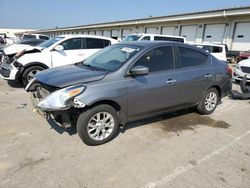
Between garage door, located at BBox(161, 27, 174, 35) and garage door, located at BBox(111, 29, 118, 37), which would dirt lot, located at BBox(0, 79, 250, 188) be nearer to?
garage door, located at BBox(161, 27, 174, 35)

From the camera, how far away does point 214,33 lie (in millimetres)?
20500

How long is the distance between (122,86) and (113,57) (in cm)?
85

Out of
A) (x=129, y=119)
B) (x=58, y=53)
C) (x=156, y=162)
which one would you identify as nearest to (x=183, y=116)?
(x=129, y=119)

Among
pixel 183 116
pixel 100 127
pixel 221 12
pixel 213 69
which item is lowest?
pixel 183 116

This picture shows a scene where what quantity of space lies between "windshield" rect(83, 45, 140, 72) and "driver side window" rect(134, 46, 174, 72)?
0.21 metres

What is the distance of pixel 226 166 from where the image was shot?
3.35m

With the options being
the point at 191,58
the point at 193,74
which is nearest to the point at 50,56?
the point at 191,58

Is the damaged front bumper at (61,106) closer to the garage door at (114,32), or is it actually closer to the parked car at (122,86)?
the parked car at (122,86)

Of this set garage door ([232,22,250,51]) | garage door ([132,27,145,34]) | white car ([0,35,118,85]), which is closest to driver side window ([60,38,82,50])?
white car ([0,35,118,85])

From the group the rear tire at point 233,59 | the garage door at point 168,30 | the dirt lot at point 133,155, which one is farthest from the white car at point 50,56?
the garage door at point 168,30

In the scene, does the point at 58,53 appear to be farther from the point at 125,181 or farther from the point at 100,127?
the point at 125,181

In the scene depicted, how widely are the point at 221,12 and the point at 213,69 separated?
16.1 metres

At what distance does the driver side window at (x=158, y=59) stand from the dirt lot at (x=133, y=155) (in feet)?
3.95

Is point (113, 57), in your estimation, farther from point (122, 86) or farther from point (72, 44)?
point (72, 44)
